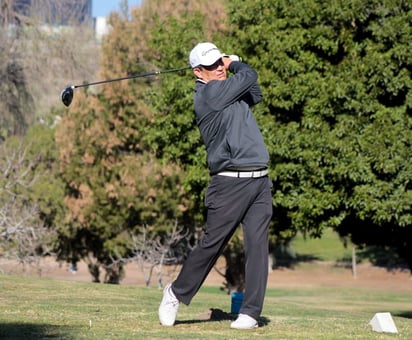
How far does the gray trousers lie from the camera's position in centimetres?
736

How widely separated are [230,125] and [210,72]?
487 millimetres

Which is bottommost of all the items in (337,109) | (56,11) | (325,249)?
(325,249)

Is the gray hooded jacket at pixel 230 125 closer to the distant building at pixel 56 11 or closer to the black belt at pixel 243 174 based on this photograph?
the black belt at pixel 243 174

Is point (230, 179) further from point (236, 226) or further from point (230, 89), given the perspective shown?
point (230, 89)

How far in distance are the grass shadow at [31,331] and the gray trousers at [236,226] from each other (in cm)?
101

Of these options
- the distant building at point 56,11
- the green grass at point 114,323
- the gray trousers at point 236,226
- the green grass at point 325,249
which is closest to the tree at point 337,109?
the green grass at point 114,323

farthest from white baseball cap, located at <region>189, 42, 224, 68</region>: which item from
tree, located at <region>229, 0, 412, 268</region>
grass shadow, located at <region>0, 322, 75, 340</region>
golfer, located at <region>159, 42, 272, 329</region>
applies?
tree, located at <region>229, 0, 412, 268</region>

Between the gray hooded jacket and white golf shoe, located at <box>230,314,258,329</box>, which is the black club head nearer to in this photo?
the gray hooded jacket

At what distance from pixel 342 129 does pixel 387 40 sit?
2130 mm

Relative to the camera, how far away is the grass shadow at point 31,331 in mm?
6633

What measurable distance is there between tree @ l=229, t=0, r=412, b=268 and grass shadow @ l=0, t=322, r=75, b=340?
1404 centimetres

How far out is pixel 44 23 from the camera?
37875mm

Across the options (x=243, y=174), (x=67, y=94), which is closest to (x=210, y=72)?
(x=243, y=174)

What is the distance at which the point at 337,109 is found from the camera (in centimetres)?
2138
